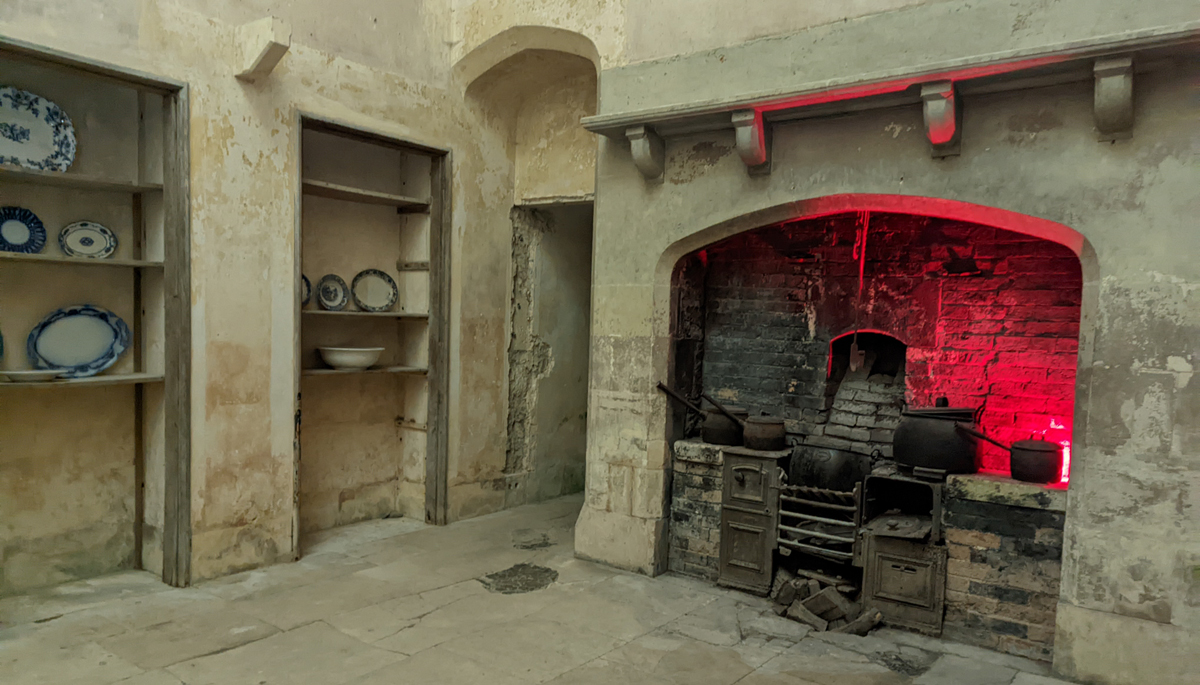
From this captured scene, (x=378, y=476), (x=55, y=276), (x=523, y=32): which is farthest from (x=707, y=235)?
(x=55, y=276)

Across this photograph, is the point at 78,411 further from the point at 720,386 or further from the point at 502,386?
the point at 720,386

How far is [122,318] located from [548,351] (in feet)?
9.75

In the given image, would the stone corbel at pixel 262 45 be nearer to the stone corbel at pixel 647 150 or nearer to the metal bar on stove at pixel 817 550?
the stone corbel at pixel 647 150

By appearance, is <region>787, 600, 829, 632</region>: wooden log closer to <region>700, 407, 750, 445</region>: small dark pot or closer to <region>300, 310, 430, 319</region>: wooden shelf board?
<region>700, 407, 750, 445</region>: small dark pot

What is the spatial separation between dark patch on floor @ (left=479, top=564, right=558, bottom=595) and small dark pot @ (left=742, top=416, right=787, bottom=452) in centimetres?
136

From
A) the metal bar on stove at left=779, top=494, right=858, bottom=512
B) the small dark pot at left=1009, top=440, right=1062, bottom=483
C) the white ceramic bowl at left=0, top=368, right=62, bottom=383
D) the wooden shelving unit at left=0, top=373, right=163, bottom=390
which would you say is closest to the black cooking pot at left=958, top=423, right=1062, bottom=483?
the small dark pot at left=1009, top=440, right=1062, bottom=483

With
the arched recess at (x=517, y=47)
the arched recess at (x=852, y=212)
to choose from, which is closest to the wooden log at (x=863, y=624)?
the arched recess at (x=852, y=212)

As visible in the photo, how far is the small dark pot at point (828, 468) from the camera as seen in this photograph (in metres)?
4.07

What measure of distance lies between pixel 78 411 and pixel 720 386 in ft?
11.9

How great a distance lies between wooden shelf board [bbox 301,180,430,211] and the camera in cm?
438

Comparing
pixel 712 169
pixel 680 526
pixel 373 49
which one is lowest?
pixel 680 526

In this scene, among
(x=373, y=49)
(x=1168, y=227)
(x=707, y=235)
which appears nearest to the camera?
(x=1168, y=227)

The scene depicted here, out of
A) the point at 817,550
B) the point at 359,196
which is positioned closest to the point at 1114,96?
the point at 817,550

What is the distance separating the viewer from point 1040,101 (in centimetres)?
299
